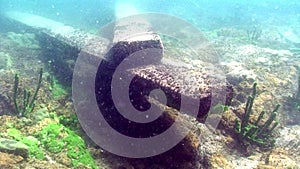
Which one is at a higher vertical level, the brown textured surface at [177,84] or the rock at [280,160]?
the brown textured surface at [177,84]

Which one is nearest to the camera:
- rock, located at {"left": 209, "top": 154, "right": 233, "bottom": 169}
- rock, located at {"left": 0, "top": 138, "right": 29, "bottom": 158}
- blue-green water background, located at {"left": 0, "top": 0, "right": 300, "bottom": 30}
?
rock, located at {"left": 0, "top": 138, "right": 29, "bottom": 158}

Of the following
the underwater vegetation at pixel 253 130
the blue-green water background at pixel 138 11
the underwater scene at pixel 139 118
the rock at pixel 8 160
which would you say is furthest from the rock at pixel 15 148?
the blue-green water background at pixel 138 11

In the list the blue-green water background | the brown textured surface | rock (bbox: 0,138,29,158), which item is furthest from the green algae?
the blue-green water background

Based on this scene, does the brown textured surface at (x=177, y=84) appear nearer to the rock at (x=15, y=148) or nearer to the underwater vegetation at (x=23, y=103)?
the rock at (x=15, y=148)

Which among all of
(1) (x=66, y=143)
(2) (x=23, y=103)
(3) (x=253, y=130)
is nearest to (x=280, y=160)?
(3) (x=253, y=130)

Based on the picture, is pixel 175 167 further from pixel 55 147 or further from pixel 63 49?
pixel 63 49

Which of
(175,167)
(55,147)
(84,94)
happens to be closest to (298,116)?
(175,167)

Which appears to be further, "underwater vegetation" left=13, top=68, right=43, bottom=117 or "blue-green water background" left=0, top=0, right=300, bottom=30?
"blue-green water background" left=0, top=0, right=300, bottom=30

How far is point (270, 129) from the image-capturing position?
8.32m

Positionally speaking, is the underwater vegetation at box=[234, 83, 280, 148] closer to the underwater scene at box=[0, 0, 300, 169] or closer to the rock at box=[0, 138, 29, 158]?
the underwater scene at box=[0, 0, 300, 169]

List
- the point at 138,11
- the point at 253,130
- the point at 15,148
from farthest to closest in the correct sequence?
the point at 138,11 < the point at 253,130 < the point at 15,148

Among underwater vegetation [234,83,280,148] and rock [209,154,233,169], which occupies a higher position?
underwater vegetation [234,83,280,148]

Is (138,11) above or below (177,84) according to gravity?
above

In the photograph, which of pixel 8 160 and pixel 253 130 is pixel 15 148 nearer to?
pixel 8 160
